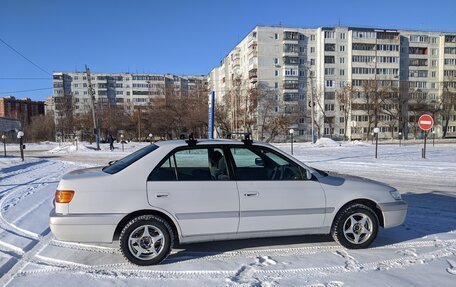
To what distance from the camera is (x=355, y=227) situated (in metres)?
4.91

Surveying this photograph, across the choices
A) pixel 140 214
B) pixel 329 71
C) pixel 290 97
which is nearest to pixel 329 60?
pixel 329 71

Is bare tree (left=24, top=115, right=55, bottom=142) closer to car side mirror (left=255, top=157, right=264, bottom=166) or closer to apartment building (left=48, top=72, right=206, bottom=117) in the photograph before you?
apartment building (left=48, top=72, right=206, bottom=117)

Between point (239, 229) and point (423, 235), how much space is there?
3167mm

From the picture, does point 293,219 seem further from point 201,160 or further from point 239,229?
point 201,160

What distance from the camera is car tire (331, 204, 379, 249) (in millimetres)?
4859

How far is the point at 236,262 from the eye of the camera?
440cm

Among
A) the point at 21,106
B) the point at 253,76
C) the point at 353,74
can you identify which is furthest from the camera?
the point at 21,106

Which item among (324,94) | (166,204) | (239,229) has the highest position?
(324,94)

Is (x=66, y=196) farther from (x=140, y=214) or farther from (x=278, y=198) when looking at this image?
(x=278, y=198)

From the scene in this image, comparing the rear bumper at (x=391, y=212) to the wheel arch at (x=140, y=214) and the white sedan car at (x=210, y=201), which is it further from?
the wheel arch at (x=140, y=214)

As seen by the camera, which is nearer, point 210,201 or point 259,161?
point 210,201

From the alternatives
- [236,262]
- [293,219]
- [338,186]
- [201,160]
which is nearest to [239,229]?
[236,262]

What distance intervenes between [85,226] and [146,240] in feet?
2.49

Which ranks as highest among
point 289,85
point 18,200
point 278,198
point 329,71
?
point 329,71
